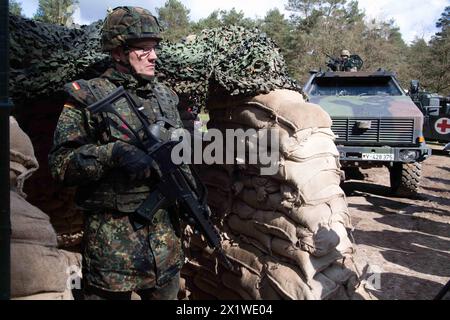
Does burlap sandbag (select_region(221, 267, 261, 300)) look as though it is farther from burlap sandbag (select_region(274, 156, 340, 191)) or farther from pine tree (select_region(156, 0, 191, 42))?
pine tree (select_region(156, 0, 191, 42))

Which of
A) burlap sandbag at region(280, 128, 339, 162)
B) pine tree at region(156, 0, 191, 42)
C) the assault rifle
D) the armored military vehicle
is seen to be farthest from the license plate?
pine tree at region(156, 0, 191, 42)

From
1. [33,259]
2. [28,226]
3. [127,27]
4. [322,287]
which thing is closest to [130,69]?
[127,27]

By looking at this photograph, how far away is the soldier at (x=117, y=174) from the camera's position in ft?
5.93

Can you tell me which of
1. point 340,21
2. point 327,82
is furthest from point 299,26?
point 327,82

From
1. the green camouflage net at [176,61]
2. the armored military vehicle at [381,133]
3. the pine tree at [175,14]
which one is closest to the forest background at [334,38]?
the pine tree at [175,14]

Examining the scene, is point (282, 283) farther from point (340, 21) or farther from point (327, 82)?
point (340, 21)

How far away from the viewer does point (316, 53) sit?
2595cm

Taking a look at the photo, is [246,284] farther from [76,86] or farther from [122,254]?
[76,86]

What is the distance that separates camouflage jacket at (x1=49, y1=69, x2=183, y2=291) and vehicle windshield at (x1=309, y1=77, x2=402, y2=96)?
5.76 meters

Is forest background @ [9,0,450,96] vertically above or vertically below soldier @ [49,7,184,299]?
above

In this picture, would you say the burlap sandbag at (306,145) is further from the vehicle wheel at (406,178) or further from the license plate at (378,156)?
the vehicle wheel at (406,178)

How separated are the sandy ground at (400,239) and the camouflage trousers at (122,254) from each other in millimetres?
1174

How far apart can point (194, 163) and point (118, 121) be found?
4.88 ft

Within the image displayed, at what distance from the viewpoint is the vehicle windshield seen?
7.19 meters
